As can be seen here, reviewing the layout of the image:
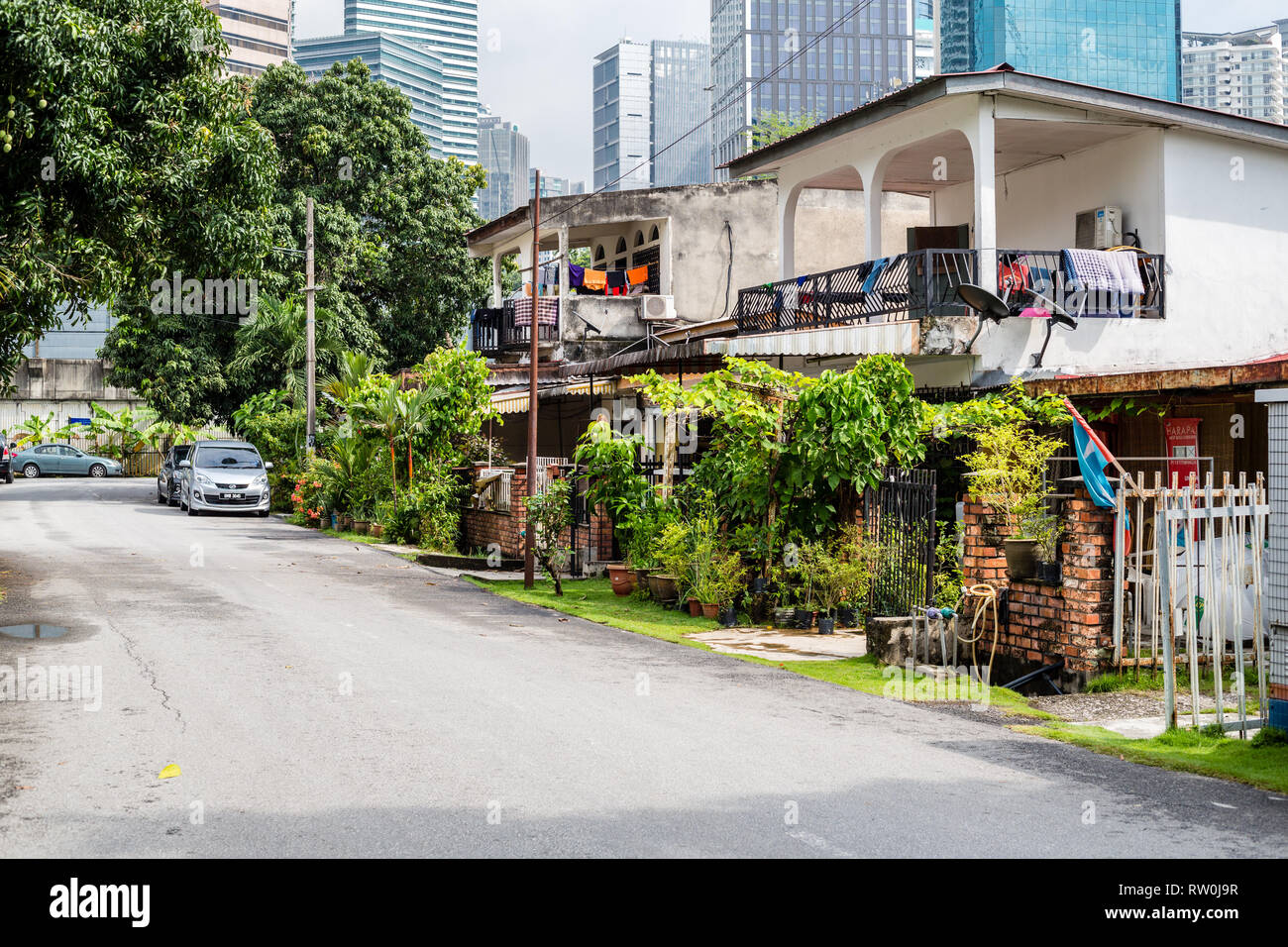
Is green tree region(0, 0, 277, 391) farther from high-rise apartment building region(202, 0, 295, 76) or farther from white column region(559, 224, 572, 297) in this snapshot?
high-rise apartment building region(202, 0, 295, 76)

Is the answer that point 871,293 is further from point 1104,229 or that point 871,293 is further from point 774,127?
point 774,127

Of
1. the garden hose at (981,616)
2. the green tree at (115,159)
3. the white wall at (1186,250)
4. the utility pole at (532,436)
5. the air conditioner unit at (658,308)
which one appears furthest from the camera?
the air conditioner unit at (658,308)

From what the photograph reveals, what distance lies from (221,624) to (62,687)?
334 cm

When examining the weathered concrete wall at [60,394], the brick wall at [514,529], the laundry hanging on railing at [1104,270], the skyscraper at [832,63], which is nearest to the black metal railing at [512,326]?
the brick wall at [514,529]

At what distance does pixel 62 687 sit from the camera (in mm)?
9125

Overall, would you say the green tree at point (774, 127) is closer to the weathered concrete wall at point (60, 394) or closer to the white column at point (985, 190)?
the weathered concrete wall at point (60, 394)

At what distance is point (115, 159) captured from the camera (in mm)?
13930

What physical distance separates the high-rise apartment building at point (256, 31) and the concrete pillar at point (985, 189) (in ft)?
431

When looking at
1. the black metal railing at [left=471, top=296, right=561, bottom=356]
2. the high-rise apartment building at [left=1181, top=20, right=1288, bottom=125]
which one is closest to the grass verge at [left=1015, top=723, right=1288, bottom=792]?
the black metal railing at [left=471, top=296, right=561, bottom=356]

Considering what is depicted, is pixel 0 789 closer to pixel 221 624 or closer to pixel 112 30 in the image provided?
pixel 221 624

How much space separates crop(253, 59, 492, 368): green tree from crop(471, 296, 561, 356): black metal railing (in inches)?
298

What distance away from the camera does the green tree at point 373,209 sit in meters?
38.0

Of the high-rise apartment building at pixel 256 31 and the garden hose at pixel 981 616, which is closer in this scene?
the garden hose at pixel 981 616
